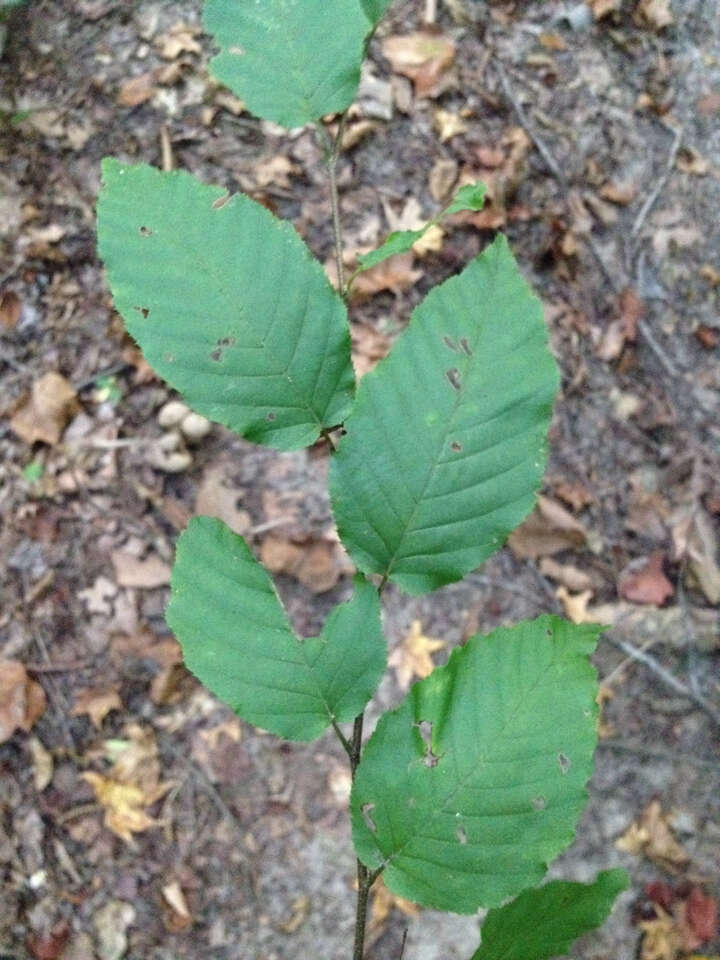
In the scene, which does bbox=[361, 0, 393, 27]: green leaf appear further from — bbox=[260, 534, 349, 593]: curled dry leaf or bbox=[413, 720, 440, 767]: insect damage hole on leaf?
bbox=[260, 534, 349, 593]: curled dry leaf

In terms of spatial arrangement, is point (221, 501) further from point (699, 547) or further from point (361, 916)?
point (361, 916)

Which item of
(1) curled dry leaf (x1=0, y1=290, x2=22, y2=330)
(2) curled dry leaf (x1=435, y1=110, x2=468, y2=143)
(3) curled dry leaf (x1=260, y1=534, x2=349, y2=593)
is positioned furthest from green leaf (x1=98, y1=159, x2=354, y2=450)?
(2) curled dry leaf (x1=435, y1=110, x2=468, y2=143)

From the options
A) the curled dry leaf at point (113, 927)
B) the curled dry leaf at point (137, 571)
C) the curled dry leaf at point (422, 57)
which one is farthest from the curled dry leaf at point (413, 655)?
the curled dry leaf at point (422, 57)

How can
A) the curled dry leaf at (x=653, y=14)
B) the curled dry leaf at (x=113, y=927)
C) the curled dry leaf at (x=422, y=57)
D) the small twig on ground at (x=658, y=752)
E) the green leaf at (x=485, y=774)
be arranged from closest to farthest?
the green leaf at (x=485, y=774) → the curled dry leaf at (x=113, y=927) → the small twig on ground at (x=658, y=752) → the curled dry leaf at (x=422, y=57) → the curled dry leaf at (x=653, y=14)

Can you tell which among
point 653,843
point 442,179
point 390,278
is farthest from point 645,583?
point 442,179

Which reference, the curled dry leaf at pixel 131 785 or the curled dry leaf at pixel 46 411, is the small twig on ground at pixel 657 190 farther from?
the curled dry leaf at pixel 131 785

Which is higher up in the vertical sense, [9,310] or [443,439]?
[443,439]

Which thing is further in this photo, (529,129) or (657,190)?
(657,190)
